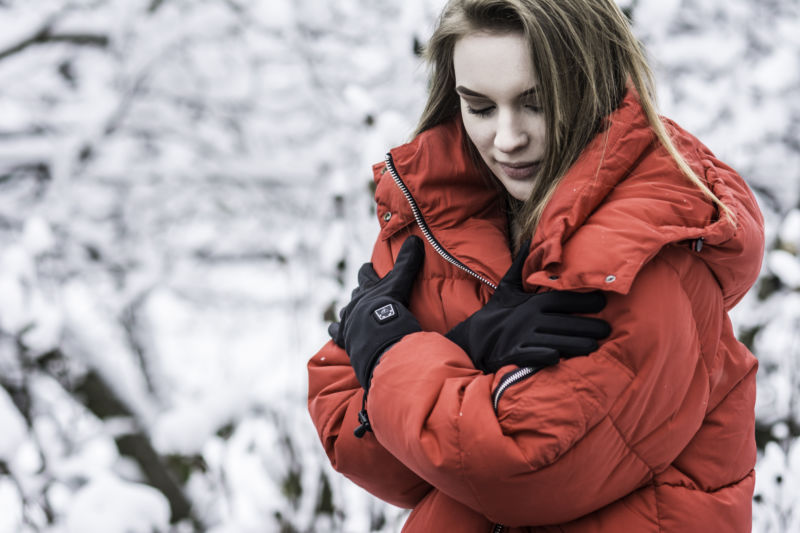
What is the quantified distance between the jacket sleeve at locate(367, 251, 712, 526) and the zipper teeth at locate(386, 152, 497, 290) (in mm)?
261

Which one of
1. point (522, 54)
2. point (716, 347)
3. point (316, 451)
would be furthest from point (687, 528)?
point (316, 451)

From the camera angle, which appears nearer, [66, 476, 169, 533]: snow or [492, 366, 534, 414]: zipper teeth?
[492, 366, 534, 414]: zipper teeth

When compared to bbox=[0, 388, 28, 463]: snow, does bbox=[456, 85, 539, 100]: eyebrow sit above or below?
above

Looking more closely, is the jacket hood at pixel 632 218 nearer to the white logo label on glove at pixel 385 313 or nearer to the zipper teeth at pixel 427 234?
the zipper teeth at pixel 427 234

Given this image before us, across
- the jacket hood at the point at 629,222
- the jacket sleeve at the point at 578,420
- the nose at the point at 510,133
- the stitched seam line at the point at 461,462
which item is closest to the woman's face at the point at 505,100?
the nose at the point at 510,133

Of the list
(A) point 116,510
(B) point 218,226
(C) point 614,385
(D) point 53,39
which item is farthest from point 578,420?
(B) point 218,226

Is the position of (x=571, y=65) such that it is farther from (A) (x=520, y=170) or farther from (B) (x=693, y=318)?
(B) (x=693, y=318)

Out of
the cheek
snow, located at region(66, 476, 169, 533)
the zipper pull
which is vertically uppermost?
the cheek

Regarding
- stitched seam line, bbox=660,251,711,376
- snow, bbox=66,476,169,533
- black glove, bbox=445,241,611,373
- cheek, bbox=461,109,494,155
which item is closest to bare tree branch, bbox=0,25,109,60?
snow, bbox=66,476,169,533

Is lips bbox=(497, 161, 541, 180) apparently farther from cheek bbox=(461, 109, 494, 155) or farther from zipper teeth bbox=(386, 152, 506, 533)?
zipper teeth bbox=(386, 152, 506, 533)

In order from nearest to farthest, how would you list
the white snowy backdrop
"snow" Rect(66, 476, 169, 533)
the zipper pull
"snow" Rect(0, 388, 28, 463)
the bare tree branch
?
1. the zipper pull
2. "snow" Rect(66, 476, 169, 533)
3. "snow" Rect(0, 388, 28, 463)
4. the white snowy backdrop
5. the bare tree branch

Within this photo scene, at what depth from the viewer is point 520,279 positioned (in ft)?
4.39

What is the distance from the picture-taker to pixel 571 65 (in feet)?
4.50

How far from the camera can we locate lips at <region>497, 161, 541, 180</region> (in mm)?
1478
